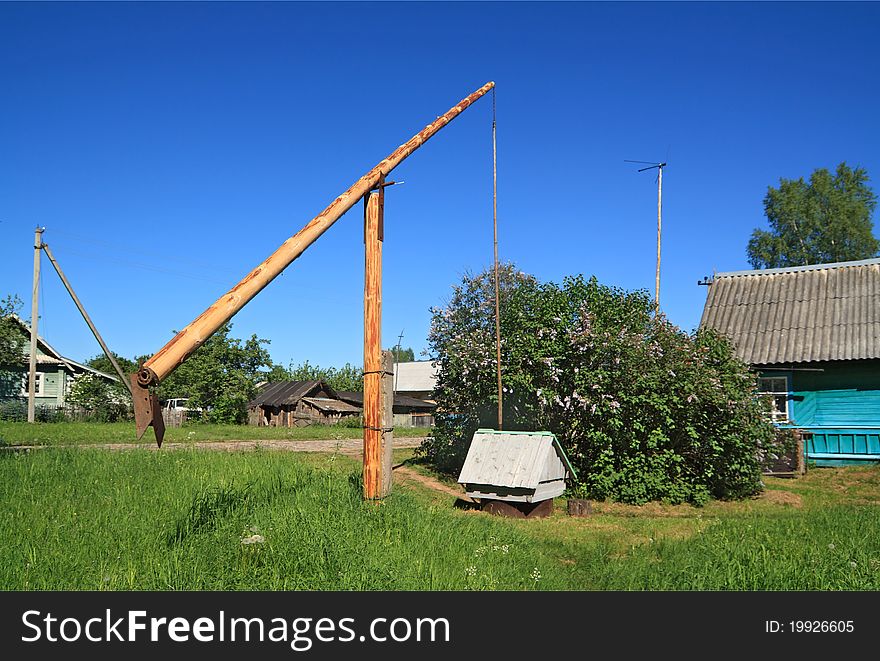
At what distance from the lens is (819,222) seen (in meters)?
35.2

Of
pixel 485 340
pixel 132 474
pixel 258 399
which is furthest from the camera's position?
pixel 258 399

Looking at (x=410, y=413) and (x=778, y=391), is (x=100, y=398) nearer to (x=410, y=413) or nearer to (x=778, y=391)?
(x=410, y=413)

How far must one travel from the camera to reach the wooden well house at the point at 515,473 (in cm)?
1094

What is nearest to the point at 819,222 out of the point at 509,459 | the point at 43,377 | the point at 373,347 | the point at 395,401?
the point at 395,401

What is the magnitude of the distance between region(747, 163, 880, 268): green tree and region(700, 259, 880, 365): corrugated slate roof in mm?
14722

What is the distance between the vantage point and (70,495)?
8.57 meters

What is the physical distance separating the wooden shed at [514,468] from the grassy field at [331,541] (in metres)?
0.48

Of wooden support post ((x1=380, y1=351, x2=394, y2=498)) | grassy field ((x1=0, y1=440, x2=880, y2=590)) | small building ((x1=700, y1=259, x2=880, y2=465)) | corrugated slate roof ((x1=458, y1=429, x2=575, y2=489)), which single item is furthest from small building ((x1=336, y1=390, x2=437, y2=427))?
wooden support post ((x1=380, y1=351, x2=394, y2=498))

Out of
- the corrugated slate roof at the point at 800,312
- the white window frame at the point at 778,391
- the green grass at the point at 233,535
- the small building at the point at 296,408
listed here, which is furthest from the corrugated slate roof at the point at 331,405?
the green grass at the point at 233,535

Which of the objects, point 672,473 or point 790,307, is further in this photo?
point 790,307

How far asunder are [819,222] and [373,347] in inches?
1330
